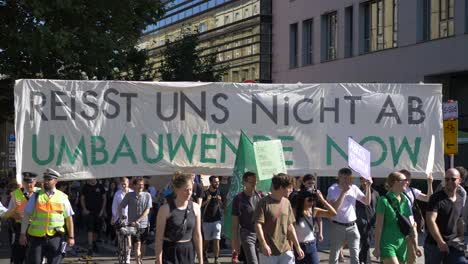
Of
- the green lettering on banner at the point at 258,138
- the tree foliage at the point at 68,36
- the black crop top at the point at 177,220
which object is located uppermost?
the tree foliage at the point at 68,36

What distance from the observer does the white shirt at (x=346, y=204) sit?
12.1 m

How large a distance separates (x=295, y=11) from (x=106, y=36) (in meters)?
18.6

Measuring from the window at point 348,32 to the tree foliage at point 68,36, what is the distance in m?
12.9

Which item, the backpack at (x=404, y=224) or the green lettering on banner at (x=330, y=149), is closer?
the backpack at (x=404, y=224)

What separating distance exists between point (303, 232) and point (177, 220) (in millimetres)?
2697

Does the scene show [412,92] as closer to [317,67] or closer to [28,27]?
[28,27]

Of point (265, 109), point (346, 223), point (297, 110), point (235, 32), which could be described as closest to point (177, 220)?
point (265, 109)

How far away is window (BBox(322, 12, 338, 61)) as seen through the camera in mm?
38250

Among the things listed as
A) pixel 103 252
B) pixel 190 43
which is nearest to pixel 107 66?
pixel 103 252

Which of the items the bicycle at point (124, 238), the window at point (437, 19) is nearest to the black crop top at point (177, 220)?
the bicycle at point (124, 238)

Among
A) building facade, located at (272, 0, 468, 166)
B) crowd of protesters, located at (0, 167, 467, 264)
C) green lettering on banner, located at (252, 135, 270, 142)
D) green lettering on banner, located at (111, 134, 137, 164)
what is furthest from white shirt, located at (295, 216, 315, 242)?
building facade, located at (272, 0, 468, 166)

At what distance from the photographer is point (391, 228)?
954 centimetres

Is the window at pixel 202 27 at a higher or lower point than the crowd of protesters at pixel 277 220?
higher

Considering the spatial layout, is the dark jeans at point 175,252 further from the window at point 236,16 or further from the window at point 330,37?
the window at point 236,16
